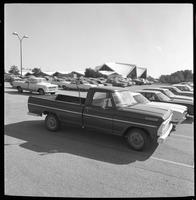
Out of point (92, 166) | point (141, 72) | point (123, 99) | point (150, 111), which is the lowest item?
point (92, 166)

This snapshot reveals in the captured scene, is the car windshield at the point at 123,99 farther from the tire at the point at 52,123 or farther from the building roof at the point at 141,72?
the building roof at the point at 141,72

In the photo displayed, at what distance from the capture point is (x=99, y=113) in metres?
5.43

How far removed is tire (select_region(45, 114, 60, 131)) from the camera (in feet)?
20.7

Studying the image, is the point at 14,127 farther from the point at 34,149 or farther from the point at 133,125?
the point at 133,125

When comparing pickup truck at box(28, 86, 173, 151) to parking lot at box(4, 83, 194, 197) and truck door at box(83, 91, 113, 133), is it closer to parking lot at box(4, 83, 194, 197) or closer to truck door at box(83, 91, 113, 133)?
truck door at box(83, 91, 113, 133)

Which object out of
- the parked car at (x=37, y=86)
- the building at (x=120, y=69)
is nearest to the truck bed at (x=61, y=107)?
the parked car at (x=37, y=86)

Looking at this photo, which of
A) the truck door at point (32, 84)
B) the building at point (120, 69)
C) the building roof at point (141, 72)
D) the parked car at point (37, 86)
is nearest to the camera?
the parked car at point (37, 86)

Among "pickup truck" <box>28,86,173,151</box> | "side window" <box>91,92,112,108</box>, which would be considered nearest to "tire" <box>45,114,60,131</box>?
"pickup truck" <box>28,86,173,151</box>

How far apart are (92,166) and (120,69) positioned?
96.9 m

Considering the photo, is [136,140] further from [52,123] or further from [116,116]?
[52,123]

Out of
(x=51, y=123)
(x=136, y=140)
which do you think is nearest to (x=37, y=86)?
(x=51, y=123)

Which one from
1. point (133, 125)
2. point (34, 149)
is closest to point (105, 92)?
point (133, 125)

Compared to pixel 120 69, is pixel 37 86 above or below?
below

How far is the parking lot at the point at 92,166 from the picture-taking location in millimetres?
3172
